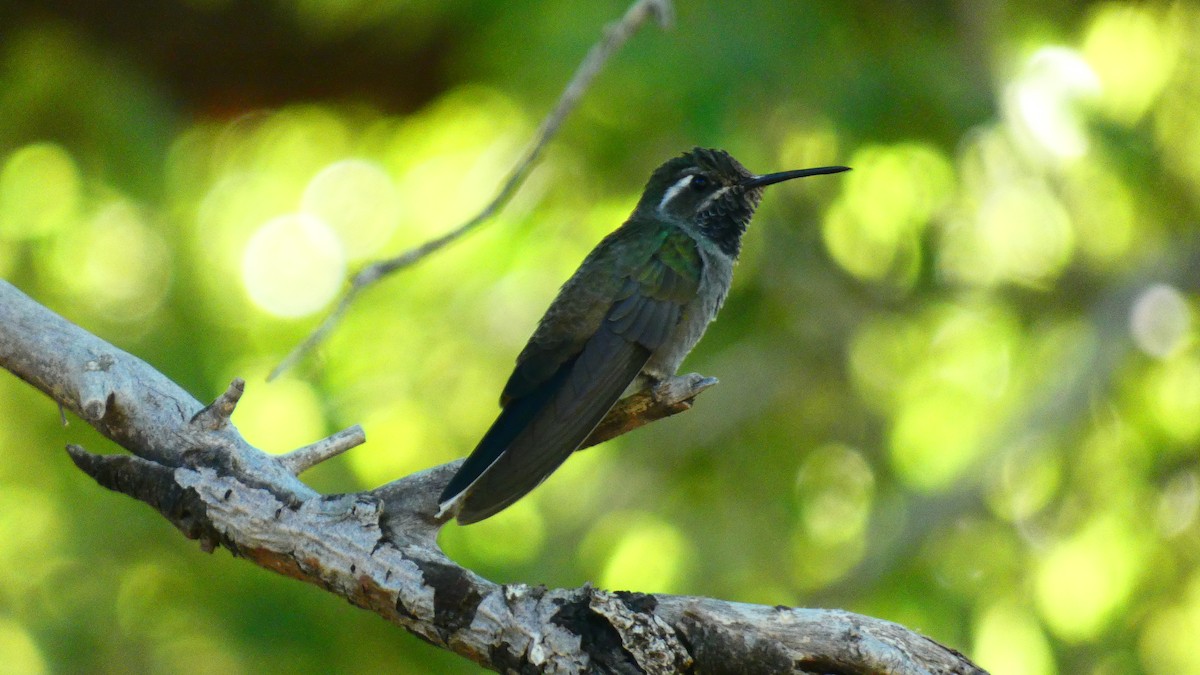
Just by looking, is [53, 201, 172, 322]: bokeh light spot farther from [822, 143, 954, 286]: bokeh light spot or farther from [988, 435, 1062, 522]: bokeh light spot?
[988, 435, 1062, 522]: bokeh light spot

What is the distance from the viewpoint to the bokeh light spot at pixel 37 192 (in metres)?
5.63

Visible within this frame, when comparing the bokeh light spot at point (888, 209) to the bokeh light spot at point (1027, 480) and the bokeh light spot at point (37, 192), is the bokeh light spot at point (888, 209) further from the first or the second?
the bokeh light spot at point (37, 192)

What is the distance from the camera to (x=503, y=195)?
3.15 m

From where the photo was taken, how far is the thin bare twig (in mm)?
3004

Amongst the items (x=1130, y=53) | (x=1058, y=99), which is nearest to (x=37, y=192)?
(x=1058, y=99)

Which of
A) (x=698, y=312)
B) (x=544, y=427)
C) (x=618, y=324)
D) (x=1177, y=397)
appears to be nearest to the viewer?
(x=544, y=427)

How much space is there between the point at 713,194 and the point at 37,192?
12.4 feet

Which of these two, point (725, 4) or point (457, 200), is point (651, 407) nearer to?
point (457, 200)

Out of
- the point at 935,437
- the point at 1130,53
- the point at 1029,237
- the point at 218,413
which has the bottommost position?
the point at 218,413

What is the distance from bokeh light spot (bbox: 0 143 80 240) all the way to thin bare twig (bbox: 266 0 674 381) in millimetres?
3056

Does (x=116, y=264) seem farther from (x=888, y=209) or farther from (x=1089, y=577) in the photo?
(x=1089, y=577)

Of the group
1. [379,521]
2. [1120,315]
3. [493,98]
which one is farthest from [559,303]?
[1120,315]

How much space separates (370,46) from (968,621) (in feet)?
15.0

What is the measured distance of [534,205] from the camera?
18.9 ft
